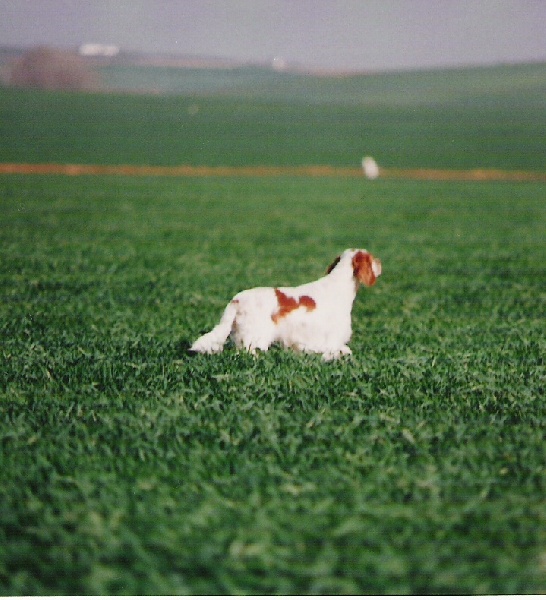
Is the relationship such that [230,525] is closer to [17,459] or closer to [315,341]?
[17,459]

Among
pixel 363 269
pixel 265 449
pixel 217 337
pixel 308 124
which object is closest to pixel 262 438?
pixel 265 449

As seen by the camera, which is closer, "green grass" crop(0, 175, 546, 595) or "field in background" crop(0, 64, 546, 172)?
"green grass" crop(0, 175, 546, 595)

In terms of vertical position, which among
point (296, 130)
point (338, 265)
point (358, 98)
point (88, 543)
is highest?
point (358, 98)

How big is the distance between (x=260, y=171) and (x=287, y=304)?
1316 inches

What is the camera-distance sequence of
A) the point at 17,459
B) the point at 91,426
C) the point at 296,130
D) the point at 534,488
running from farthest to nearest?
the point at 296,130
the point at 91,426
the point at 17,459
the point at 534,488

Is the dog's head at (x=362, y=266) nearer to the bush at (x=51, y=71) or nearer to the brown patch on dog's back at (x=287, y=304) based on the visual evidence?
the brown patch on dog's back at (x=287, y=304)

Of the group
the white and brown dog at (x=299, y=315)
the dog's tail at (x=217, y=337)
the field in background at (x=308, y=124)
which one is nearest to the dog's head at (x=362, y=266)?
the white and brown dog at (x=299, y=315)

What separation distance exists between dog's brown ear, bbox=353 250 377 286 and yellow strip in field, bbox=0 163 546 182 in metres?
27.3

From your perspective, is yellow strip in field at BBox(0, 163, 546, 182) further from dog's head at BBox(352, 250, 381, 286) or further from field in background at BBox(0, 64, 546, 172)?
dog's head at BBox(352, 250, 381, 286)

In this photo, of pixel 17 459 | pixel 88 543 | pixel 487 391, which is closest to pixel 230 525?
pixel 88 543

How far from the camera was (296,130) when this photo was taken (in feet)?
172

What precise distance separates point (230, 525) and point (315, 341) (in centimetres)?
226

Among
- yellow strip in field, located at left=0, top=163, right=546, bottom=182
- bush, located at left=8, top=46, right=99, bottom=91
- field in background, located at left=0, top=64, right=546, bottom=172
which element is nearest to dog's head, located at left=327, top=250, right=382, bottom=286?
bush, located at left=8, top=46, right=99, bottom=91

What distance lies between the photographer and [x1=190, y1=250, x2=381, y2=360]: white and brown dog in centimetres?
448
